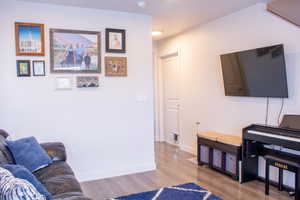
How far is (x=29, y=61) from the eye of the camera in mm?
3246

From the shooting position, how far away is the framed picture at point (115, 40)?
3.65 metres

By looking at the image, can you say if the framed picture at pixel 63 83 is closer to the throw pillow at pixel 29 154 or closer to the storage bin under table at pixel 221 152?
the throw pillow at pixel 29 154

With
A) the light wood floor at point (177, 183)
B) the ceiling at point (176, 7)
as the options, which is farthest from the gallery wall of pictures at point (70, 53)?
the light wood floor at point (177, 183)

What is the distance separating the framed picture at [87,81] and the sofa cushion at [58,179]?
46.7 inches

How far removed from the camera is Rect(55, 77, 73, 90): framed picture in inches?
134

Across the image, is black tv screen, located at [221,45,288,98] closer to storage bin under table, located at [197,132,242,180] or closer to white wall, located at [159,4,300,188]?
white wall, located at [159,4,300,188]

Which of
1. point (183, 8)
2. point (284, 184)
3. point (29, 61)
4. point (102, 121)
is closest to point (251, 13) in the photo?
point (183, 8)

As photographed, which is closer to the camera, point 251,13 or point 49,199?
point 49,199

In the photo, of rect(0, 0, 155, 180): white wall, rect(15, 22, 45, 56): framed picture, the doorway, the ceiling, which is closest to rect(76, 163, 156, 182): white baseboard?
rect(0, 0, 155, 180): white wall

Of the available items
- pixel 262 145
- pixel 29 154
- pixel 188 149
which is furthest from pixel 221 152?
pixel 29 154

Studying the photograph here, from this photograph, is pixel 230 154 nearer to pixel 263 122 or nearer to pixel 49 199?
pixel 263 122

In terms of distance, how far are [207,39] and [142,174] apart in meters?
2.52

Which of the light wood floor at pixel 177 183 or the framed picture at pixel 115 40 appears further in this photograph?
the framed picture at pixel 115 40

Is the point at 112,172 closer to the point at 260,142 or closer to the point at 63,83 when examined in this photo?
the point at 63,83
